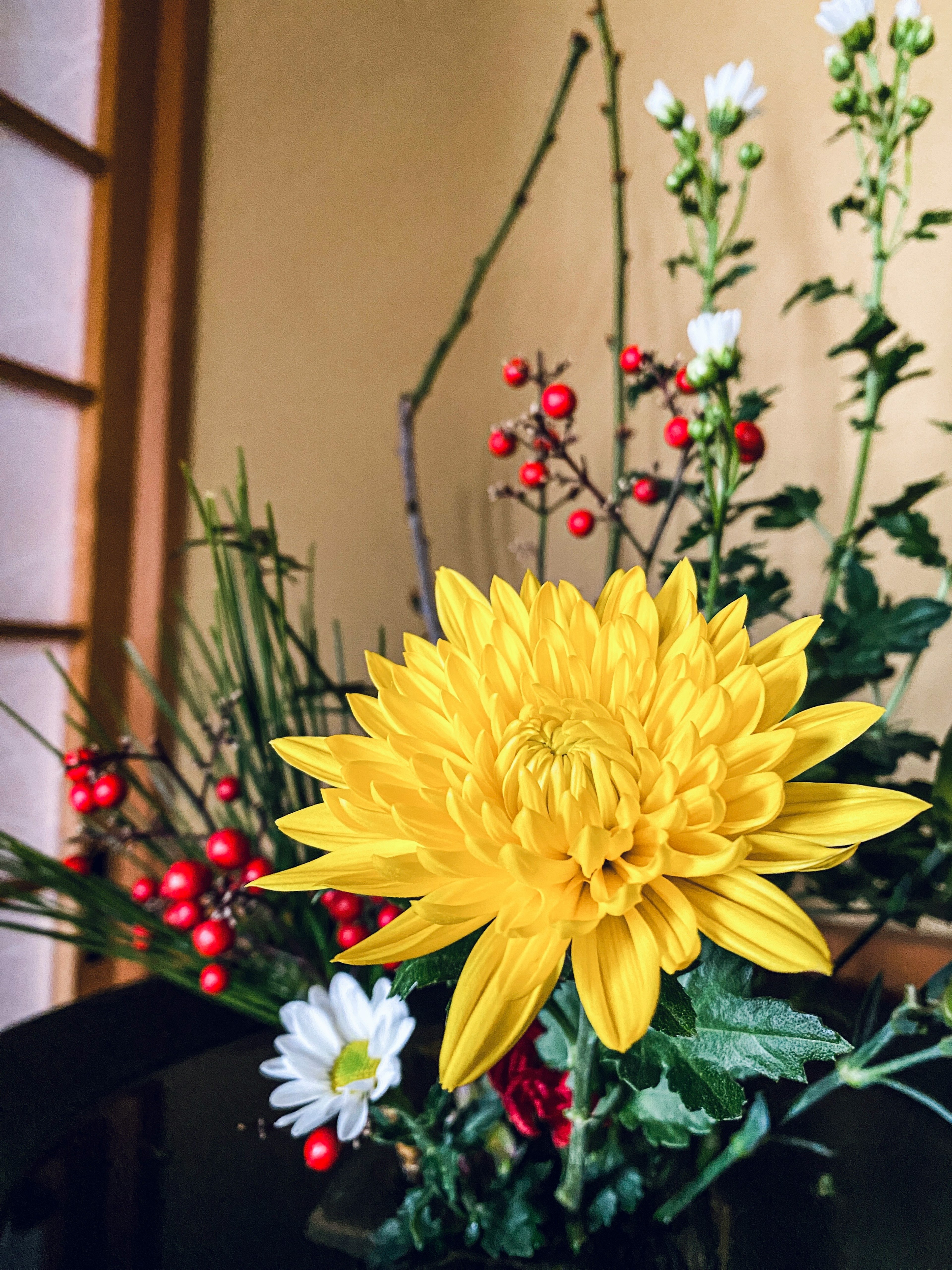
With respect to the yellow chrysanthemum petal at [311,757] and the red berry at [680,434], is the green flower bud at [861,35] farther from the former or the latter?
the yellow chrysanthemum petal at [311,757]

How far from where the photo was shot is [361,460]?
907mm

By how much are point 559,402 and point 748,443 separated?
0.11 meters

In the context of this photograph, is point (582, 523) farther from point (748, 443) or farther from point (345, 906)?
point (345, 906)

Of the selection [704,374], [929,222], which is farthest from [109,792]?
[929,222]

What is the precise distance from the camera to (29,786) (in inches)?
30.4

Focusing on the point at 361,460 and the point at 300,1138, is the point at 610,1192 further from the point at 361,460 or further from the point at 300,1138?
the point at 361,460

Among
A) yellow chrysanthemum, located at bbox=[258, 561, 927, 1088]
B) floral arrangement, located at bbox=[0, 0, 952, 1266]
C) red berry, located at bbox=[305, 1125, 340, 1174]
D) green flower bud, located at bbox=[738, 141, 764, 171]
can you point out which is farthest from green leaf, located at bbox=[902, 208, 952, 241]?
red berry, located at bbox=[305, 1125, 340, 1174]

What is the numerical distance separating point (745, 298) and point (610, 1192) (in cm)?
74

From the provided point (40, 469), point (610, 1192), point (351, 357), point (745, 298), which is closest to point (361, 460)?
point (351, 357)

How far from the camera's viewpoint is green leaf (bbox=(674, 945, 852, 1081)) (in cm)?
22

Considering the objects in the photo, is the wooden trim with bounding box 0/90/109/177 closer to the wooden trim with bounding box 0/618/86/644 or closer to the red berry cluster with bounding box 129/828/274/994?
the wooden trim with bounding box 0/618/86/644

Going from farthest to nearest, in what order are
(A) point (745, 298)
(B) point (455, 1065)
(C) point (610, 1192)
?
1. (A) point (745, 298)
2. (C) point (610, 1192)
3. (B) point (455, 1065)

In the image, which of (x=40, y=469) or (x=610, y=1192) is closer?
(x=610, y=1192)

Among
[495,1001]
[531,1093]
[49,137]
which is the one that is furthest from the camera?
[49,137]
